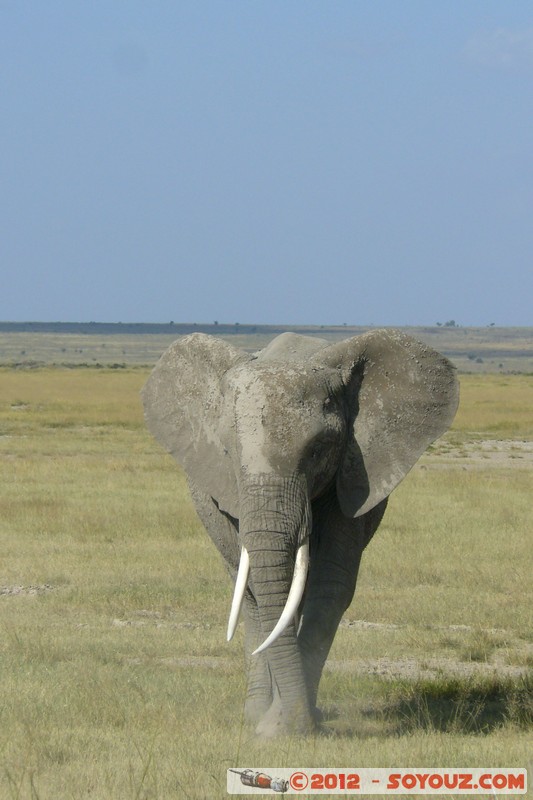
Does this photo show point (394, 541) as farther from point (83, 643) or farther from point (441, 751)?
point (441, 751)

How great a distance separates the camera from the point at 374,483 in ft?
23.6

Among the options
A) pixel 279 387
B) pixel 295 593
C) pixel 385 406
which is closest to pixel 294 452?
pixel 279 387

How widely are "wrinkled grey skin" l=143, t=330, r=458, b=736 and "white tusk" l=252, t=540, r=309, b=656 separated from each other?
0.04 metres

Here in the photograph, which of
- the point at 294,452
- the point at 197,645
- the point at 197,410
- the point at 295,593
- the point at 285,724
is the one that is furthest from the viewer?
the point at 197,645

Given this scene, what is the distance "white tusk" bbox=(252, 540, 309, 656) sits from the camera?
6.14m

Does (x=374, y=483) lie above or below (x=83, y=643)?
above

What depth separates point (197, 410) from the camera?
7641 mm

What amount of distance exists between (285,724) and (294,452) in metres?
1.46

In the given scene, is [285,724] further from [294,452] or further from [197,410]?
[197,410]

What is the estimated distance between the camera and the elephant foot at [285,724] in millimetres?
6773

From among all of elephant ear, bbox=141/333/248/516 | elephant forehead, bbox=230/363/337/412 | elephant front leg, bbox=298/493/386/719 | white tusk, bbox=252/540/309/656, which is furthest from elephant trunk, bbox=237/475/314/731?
elephant front leg, bbox=298/493/386/719

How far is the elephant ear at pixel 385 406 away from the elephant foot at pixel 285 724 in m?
1.09

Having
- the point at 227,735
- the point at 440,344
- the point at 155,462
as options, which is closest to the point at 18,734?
the point at 227,735

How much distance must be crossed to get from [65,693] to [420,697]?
213 cm
